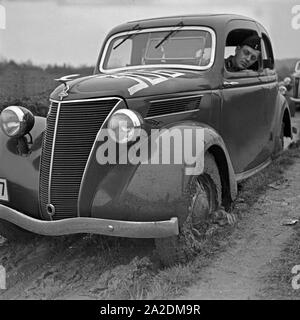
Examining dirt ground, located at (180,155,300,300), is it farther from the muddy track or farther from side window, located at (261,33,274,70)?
side window, located at (261,33,274,70)

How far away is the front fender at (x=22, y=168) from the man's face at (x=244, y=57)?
82.1 inches

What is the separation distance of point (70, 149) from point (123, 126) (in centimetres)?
45

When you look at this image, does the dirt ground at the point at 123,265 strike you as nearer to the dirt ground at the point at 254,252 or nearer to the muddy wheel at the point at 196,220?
the dirt ground at the point at 254,252

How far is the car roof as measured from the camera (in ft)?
15.4

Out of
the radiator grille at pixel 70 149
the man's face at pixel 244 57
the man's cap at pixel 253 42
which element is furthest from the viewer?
the man's cap at pixel 253 42

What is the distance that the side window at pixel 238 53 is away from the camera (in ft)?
15.8

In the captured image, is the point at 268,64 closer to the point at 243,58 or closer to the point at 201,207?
the point at 243,58

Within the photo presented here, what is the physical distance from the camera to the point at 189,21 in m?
4.75
